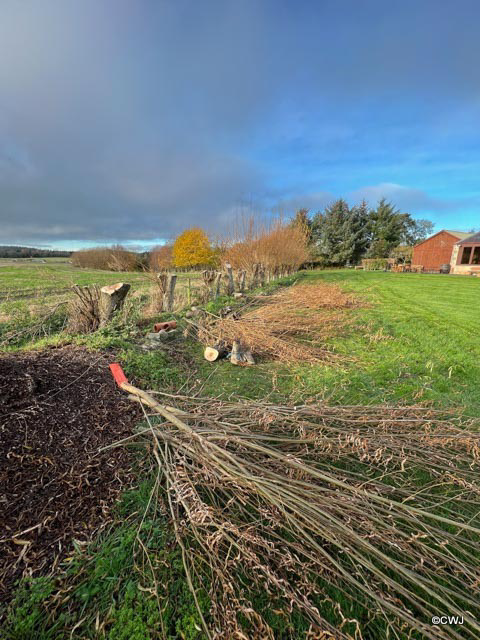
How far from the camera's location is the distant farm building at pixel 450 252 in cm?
2423

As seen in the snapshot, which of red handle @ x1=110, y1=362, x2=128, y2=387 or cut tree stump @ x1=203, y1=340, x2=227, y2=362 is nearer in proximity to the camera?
red handle @ x1=110, y1=362, x2=128, y2=387

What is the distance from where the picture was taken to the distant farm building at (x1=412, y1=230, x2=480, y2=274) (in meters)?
24.2

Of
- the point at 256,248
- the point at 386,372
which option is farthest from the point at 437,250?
the point at 386,372

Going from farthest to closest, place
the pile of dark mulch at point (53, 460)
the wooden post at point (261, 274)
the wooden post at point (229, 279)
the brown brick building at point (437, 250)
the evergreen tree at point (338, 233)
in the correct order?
the evergreen tree at point (338, 233) → the brown brick building at point (437, 250) → the wooden post at point (261, 274) → the wooden post at point (229, 279) → the pile of dark mulch at point (53, 460)

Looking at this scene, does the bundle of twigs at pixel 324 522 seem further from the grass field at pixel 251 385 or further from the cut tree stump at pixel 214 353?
the cut tree stump at pixel 214 353

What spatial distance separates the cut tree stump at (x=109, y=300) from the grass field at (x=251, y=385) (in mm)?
488

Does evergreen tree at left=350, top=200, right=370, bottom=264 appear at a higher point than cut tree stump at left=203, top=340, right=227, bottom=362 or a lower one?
higher

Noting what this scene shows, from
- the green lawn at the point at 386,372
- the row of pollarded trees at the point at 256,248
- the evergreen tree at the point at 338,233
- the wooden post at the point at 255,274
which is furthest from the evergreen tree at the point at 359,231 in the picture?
the green lawn at the point at 386,372

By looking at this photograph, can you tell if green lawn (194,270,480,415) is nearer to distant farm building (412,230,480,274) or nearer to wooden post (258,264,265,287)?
wooden post (258,264,265,287)

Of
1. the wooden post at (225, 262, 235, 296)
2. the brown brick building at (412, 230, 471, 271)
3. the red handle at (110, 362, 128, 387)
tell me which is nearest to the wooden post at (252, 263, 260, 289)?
the wooden post at (225, 262, 235, 296)

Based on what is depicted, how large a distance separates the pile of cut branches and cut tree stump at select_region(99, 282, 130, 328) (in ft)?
5.57

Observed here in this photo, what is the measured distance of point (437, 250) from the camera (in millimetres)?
30531

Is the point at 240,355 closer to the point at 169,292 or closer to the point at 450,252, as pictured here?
the point at 169,292

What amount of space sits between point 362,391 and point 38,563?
322 centimetres
